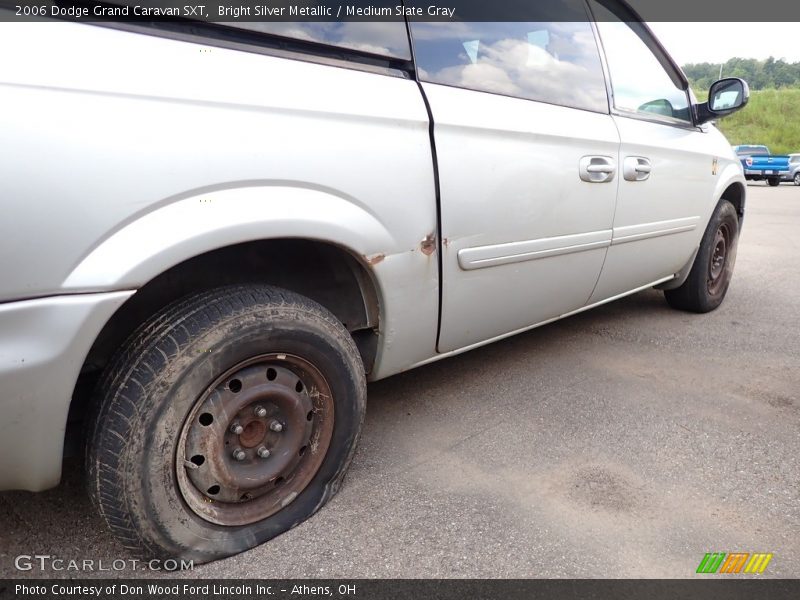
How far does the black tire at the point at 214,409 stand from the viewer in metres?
1.38

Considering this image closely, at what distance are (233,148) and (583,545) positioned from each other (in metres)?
1.44

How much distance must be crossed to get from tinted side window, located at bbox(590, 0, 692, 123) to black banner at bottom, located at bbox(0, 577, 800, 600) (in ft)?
6.91

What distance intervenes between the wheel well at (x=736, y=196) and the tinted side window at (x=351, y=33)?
2.83 metres

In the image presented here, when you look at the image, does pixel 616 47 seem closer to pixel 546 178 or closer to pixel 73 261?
pixel 546 178

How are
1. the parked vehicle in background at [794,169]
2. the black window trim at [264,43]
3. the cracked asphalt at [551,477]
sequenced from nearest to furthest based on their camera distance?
the black window trim at [264,43] → the cracked asphalt at [551,477] → the parked vehicle in background at [794,169]

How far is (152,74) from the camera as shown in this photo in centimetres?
129

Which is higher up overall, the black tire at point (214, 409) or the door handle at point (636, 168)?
the door handle at point (636, 168)

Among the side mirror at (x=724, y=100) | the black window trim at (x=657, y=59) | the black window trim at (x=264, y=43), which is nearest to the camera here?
the black window trim at (x=264, y=43)

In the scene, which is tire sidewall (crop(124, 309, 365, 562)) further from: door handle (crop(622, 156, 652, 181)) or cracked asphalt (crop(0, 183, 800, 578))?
door handle (crop(622, 156, 652, 181))

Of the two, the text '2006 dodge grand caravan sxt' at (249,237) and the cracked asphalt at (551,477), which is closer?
the text '2006 dodge grand caravan sxt' at (249,237)

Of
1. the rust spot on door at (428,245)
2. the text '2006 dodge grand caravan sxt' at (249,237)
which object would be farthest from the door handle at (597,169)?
the rust spot on door at (428,245)

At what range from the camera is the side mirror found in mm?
3367

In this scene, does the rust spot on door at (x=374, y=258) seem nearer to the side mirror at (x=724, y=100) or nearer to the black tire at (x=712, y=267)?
the side mirror at (x=724, y=100)

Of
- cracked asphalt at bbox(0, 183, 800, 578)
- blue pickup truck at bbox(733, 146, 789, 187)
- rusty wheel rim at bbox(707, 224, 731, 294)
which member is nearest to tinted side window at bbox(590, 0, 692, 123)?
rusty wheel rim at bbox(707, 224, 731, 294)
